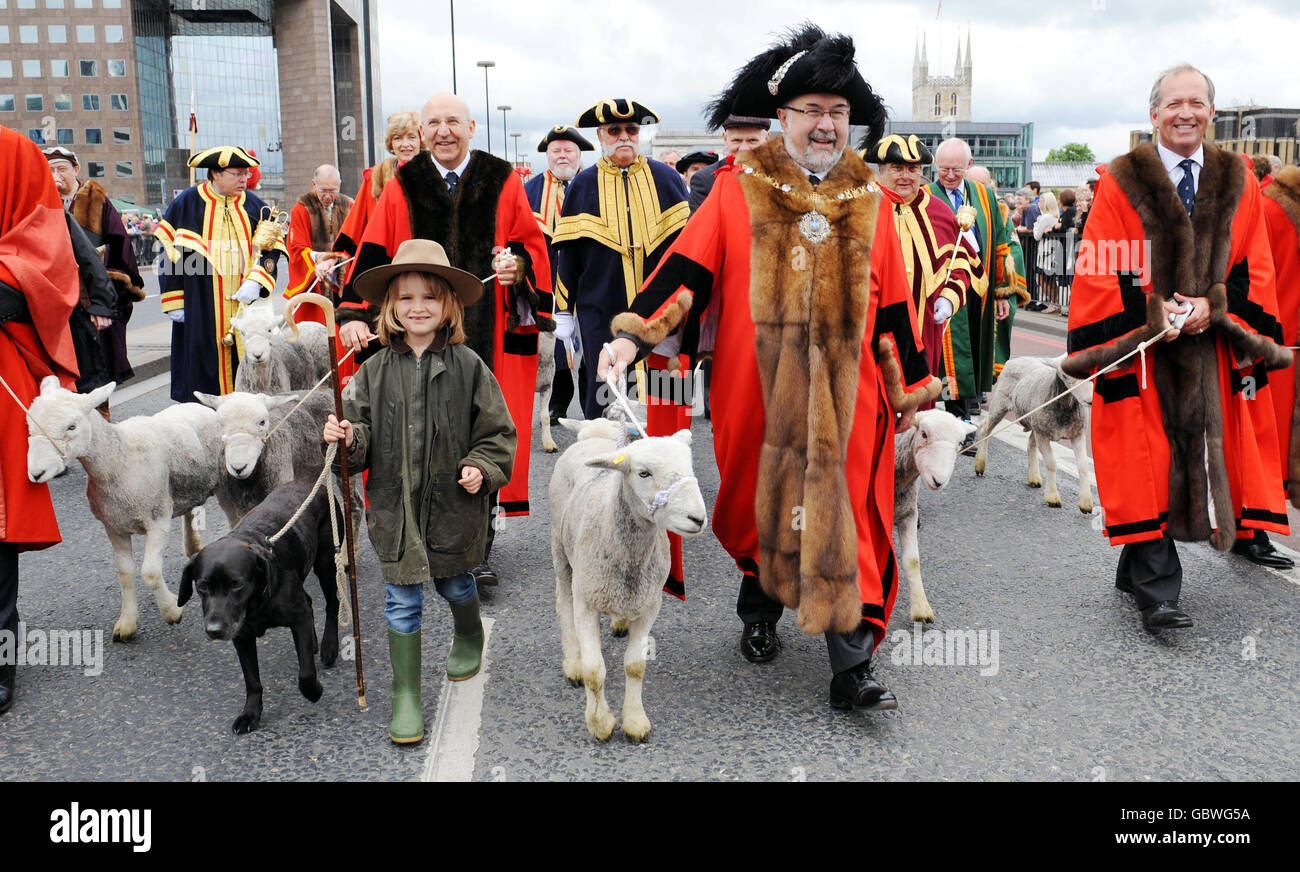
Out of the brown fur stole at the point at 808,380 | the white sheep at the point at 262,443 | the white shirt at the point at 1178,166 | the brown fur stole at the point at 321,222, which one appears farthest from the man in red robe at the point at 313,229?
the white shirt at the point at 1178,166

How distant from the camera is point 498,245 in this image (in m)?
A: 5.61

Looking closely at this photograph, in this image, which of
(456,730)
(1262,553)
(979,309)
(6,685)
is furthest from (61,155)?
(1262,553)

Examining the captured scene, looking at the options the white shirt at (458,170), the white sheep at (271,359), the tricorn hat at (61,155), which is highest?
the tricorn hat at (61,155)

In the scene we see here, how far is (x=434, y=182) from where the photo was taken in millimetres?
5418

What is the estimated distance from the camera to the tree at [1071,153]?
134 m

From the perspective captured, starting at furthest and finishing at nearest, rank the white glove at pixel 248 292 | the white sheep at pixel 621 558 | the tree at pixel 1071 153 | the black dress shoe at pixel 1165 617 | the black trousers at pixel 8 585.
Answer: the tree at pixel 1071 153 → the white glove at pixel 248 292 → the black dress shoe at pixel 1165 617 → the black trousers at pixel 8 585 → the white sheep at pixel 621 558

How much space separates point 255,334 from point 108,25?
99245 millimetres

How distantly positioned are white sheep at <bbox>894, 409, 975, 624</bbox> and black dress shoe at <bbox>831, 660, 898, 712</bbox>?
3.49 feet

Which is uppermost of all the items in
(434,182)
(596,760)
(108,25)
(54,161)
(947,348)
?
Answer: (108,25)

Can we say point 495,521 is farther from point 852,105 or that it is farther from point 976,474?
point 976,474

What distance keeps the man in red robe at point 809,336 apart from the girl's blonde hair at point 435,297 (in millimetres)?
620

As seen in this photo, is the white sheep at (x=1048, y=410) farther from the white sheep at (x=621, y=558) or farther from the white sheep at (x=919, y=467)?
the white sheep at (x=621, y=558)

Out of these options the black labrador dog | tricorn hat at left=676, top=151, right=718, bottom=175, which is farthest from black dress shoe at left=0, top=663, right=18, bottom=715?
tricorn hat at left=676, top=151, right=718, bottom=175
